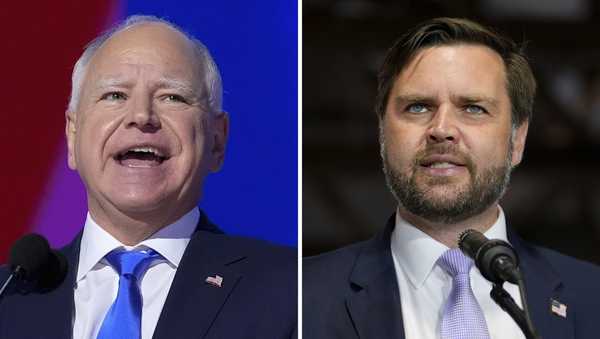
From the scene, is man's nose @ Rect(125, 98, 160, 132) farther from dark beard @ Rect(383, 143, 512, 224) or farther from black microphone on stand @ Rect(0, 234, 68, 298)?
dark beard @ Rect(383, 143, 512, 224)

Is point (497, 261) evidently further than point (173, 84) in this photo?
No

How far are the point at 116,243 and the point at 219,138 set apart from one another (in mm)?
524

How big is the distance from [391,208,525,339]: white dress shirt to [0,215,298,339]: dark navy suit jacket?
0.40 m

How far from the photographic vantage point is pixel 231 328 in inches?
118

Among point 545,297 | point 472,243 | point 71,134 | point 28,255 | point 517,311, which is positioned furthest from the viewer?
point 71,134

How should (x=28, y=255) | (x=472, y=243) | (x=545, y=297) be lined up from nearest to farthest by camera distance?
1. (x=472, y=243)
2. (x=28, y=255)
3. (x=545, y=297)

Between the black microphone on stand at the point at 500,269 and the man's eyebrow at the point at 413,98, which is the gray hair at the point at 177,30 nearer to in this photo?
Result: the man's eyebrow at the point at 413,98

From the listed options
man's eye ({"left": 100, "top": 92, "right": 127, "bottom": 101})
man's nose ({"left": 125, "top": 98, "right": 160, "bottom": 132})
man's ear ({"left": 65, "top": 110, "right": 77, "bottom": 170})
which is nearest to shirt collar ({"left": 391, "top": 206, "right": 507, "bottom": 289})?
man's nose ({"left": 125, "top": 98, "right": 160, "bottom": 132})

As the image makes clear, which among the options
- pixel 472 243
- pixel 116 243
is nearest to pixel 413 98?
pixel 472 243

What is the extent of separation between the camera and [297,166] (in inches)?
127

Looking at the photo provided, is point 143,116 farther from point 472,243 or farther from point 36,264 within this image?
point 472,243

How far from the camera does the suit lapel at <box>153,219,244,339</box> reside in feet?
9.72

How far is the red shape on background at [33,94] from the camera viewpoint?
3160 millimetres

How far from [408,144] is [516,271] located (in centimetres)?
88
